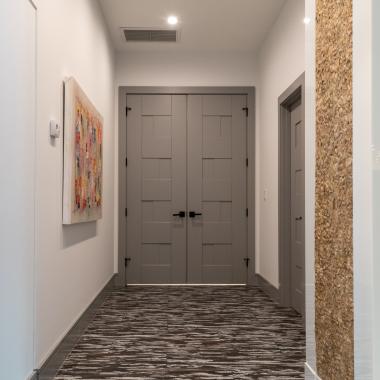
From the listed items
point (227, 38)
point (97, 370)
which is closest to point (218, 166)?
point (227, 38)

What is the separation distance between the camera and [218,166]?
23.6ft

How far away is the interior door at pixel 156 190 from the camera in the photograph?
23.4 ft

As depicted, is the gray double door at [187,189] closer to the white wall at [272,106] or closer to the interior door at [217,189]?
the interior door at [217,189]

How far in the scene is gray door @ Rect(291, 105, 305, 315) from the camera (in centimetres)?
517

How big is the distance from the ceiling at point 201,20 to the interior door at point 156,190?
78 cm

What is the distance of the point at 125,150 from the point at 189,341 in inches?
142

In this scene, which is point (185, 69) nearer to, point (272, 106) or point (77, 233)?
point (272, 106)

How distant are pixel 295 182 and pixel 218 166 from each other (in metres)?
1.89

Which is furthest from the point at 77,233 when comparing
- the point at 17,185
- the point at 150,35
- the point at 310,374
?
the point at 150,35

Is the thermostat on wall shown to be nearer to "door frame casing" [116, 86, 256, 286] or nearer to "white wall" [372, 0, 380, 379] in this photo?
"white wall" [372, 0, 380, 379]

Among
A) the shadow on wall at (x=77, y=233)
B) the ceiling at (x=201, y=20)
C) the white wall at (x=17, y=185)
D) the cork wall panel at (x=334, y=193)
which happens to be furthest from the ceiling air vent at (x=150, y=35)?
the cork wall panel at (x=334, y=193)

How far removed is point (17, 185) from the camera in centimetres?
252

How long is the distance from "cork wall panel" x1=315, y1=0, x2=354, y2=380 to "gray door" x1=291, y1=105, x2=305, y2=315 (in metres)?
2.70

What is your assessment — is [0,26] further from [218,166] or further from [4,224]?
[218,166]
